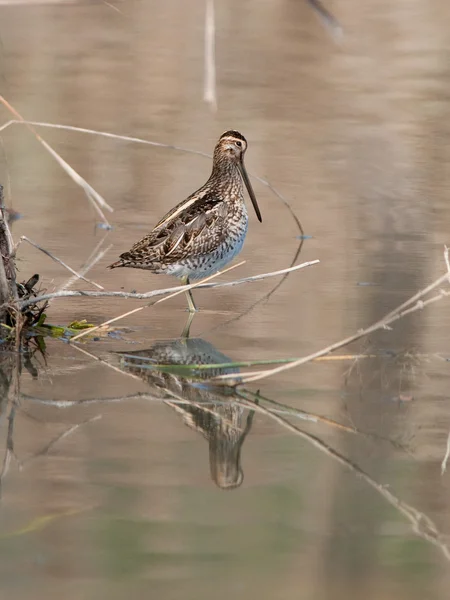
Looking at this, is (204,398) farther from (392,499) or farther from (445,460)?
(392,499)

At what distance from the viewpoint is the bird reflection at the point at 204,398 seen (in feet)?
15.9

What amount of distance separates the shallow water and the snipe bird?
0.71ft

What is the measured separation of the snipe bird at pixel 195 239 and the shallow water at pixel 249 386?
22 centimetres

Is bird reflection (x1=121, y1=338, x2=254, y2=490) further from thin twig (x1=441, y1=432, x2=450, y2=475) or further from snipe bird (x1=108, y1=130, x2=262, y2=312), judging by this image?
snipe bird (x1=108, y1=130, x2=262, y2=312)

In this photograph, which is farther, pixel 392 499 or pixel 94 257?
pixel 94 257

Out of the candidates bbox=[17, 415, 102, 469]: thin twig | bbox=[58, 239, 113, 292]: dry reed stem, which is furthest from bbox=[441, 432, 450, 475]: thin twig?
bbox=[58, 239, 113, 292]: dry reed stem

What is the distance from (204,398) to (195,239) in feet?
6.58

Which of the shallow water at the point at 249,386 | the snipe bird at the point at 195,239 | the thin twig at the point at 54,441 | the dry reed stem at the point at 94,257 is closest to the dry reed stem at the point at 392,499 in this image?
the shallow water at the point at 249,386

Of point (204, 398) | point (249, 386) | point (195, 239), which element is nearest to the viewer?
point (204, 398)

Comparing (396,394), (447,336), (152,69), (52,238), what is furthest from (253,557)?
(152,69)

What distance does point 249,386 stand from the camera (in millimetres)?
5723

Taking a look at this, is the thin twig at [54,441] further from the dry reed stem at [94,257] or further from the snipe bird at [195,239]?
the dry reed stem at [94,257]

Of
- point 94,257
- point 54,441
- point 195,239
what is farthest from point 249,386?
point 94,257

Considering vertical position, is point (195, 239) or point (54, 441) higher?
point (195, 239)
